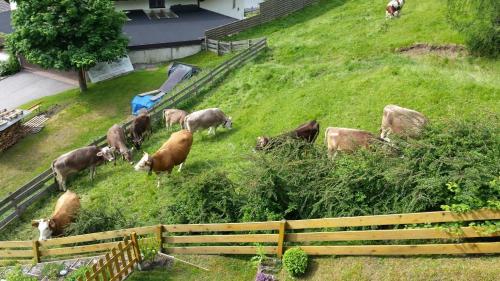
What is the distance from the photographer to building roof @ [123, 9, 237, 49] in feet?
107

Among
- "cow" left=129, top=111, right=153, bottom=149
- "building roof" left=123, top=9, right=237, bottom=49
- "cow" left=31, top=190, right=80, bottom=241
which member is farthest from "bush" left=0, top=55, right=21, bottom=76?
"cow" left=31, top=190, right=80, bottom=241

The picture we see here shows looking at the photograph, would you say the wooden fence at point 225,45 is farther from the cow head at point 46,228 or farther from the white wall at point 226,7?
the cow head at point 46,228

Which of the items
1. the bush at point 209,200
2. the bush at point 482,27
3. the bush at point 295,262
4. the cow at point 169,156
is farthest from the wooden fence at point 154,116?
the bush at point 482,27

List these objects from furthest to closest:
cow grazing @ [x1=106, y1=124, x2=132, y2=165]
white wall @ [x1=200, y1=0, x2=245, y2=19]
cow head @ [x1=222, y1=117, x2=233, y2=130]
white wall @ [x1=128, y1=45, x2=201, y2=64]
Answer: white wall @ [x1=200, y1=0, x2=245, y2=19], white wall @ [x1=128, y1=45, x2=201, y2=64], cow head @ [x1=222, y1=117, x2=233, y2=130], cow grazing @ [x1=106, y1=124, x2=132, y2=165]

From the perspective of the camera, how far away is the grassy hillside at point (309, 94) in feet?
58.1

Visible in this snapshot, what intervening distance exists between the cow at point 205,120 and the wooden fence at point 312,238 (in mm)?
7644

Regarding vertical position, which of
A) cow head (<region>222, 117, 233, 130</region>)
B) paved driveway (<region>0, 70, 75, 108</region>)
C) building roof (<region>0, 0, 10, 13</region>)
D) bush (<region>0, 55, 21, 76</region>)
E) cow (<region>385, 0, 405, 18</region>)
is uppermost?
cow (<region>385, 0, 405, 18</region>)

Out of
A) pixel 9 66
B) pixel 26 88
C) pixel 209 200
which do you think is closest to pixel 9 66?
pixel 9 66

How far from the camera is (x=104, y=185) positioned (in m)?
18.9

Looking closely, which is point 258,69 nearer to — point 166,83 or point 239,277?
point 166,83

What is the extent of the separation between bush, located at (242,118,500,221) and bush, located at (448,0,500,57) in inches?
439

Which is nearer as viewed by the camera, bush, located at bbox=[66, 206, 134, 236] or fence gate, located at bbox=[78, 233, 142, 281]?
fence gate, located at bbox=[78, 233, 142, 281]

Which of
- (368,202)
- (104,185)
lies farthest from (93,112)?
(368,202)

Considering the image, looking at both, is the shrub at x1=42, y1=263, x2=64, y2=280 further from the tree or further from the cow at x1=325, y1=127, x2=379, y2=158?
the tree
